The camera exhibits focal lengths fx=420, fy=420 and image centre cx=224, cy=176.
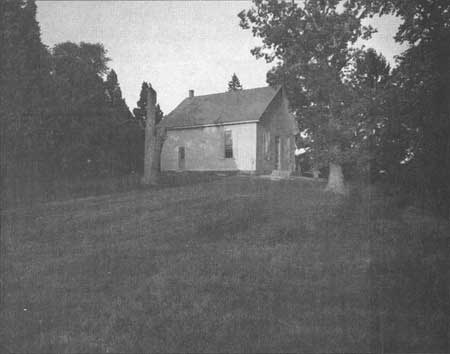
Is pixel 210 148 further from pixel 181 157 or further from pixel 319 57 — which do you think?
pixel 319 57

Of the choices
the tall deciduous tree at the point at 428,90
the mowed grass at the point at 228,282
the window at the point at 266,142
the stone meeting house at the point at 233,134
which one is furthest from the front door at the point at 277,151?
the tall deciduous tree at the point at 428,90

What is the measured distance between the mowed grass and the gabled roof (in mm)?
15283

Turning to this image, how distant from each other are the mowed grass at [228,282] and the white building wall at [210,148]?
551 inches

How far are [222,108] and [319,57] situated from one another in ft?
41.1

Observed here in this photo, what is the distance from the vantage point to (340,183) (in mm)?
19344

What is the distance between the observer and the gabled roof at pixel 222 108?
2850 cm

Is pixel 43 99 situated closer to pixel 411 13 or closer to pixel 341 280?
pixel 411 13

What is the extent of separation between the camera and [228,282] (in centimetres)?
711

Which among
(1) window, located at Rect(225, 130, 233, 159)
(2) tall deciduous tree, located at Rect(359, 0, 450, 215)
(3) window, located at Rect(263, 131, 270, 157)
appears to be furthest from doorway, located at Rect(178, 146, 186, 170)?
(2) tall deciduous tree, located at Rect(359, 0, 450, 215)

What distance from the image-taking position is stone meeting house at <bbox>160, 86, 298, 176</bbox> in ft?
91.8

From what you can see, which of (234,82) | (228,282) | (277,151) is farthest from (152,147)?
(234,82)

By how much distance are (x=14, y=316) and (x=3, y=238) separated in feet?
22.5

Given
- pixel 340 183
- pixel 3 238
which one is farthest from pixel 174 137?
pixel 3 238

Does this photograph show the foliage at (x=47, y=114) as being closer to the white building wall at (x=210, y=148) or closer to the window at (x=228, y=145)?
the white building wall at (x=210, y=148)
